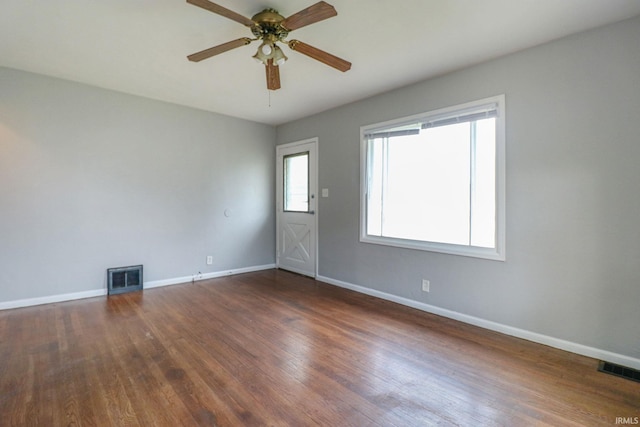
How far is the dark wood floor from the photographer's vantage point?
1.77 metres

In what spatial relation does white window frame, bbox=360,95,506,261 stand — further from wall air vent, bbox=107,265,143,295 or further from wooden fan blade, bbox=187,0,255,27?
wall air vent, bbox=107,265,143,295

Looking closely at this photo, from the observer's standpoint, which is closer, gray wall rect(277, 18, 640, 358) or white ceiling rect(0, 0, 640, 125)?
white ceiling rect(0, 0, 640, 125)

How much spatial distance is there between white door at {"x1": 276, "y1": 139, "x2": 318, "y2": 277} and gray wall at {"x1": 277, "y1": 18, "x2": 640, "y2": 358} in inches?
82.1

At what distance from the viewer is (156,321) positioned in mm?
→ 3131

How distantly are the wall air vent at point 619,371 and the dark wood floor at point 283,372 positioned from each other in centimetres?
6

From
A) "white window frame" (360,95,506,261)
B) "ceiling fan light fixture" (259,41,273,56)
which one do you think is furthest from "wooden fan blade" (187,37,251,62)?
"white window frame" (360,95,506,261)

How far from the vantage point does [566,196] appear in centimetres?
255

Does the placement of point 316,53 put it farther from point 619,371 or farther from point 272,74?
point 619,371

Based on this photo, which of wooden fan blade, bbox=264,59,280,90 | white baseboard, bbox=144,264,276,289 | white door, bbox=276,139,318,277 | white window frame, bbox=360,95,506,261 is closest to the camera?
wooden fan blade, bbox=264,59,280,90

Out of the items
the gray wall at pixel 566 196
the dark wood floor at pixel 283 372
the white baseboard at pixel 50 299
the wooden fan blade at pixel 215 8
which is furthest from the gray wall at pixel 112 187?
the gray wall at pixel 566 196

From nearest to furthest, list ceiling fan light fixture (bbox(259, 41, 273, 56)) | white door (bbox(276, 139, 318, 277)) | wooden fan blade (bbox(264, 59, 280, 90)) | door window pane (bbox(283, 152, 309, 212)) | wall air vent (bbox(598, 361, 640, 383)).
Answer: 1. wall air vent (bbox(598, 361, 640, 383))
2. ceiling fan light fixture (bbox(259, 41, 273, 56))
3. wooden fan blade (bbox(264, 59, 280, 90))
4. white door (bbox(276, 139, 318, 277))
5. door window pane (bbox(283, 152, 309, 212))

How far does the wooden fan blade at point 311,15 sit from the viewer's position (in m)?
1.83

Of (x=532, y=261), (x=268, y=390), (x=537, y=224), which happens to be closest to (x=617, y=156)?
(x=537, y=224)

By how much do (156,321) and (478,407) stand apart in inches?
114
